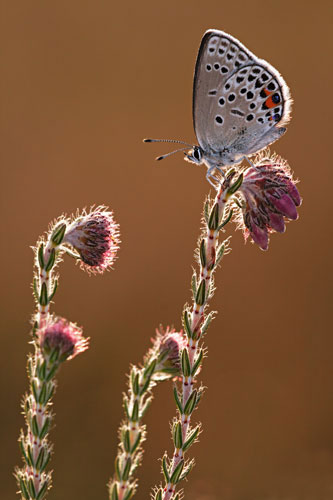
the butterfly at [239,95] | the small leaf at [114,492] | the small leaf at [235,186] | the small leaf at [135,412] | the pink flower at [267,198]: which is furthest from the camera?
the butterfly at [239,95]

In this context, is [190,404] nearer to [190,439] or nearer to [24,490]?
[190,439]

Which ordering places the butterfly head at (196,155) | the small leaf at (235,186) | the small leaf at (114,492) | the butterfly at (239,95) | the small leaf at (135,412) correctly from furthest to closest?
the butterfly head at (196,155) → the butterfly at (239,95) → the small leaf at (235,186) → the small leaf at (135,412) → the small leaf at (114,492)

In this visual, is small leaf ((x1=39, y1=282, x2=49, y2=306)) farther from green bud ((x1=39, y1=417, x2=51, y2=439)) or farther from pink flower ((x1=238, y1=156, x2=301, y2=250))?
pink flower ((x1=238, y1=156, x2=301, y2=250))

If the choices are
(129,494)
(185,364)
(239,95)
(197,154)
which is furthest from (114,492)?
(239,95)

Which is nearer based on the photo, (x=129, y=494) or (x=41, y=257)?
(x=129, y=494)

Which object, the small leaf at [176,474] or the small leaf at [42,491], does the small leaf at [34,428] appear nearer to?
the small leaf at [42,491]

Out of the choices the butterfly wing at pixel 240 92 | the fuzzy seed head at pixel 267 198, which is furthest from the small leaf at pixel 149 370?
the butterfly wing at pixel 240 92
